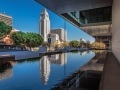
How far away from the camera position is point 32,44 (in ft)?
105

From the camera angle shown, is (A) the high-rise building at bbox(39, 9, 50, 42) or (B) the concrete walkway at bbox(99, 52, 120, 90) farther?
(A) the high-rise building at bbox(39, 9, 50, 42)

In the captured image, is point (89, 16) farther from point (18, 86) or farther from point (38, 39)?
point (18, 86)

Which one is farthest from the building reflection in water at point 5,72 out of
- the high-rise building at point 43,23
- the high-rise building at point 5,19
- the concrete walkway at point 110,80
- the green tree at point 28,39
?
the high-rise building at point 43,23

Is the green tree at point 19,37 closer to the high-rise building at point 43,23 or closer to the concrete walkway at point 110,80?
the concrete walkway at point 110,80

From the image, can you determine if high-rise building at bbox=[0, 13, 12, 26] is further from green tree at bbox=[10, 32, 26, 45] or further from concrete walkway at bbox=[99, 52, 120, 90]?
concrete walkway at bbox=[99, 52, 120, 90]

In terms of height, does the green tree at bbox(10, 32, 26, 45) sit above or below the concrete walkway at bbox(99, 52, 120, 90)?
above

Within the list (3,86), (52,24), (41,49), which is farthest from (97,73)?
(52,24)

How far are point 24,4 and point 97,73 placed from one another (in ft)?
224

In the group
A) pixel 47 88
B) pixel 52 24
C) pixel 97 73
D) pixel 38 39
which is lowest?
pixel 47 88

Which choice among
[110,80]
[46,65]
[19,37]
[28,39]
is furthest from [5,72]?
[19,37]

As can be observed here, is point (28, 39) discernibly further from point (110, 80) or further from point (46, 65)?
point (110, 80)

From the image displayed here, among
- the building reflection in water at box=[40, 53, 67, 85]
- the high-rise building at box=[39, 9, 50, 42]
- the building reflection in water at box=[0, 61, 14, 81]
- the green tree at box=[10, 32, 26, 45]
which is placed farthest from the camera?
the high-rise building at box=[39, 9, 50, 42]

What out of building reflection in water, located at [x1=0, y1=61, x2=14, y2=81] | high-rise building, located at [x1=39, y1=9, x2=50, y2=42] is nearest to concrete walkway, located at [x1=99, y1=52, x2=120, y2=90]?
building reflection in water, located at [x1=0, y1=61, x2=14, y2=81]

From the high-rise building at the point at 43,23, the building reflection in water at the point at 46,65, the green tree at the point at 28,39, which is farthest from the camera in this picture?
the high-rise building at the point at 43,23
